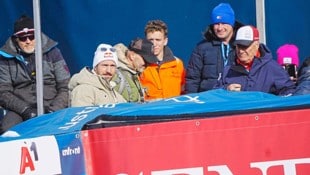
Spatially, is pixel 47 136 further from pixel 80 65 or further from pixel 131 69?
pixel 80 65

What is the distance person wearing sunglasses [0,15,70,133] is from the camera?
8.53m

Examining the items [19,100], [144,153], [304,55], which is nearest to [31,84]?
[19,100]

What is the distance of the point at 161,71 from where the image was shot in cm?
870

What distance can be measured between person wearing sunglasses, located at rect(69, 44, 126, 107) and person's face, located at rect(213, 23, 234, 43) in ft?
3.28

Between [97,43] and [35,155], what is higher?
[97,43]

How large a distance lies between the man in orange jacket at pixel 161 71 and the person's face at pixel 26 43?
110cm

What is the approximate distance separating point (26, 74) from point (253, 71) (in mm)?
2329

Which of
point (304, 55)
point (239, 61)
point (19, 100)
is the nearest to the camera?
point (239, 61)

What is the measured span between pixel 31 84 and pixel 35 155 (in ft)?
9.99

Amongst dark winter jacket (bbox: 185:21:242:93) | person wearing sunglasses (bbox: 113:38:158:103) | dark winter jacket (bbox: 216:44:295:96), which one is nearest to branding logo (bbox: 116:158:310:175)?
dark winter jacket (bbox: 216:44:295:96)

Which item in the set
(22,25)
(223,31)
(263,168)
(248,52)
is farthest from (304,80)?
(22,25)

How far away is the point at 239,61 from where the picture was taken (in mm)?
7801

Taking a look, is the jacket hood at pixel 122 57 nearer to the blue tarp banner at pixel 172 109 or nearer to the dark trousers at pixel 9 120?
the dark trousers at pixel 9 120

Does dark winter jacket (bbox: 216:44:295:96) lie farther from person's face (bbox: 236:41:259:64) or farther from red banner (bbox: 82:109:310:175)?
red banner (bbox: 82:109:310:175)
